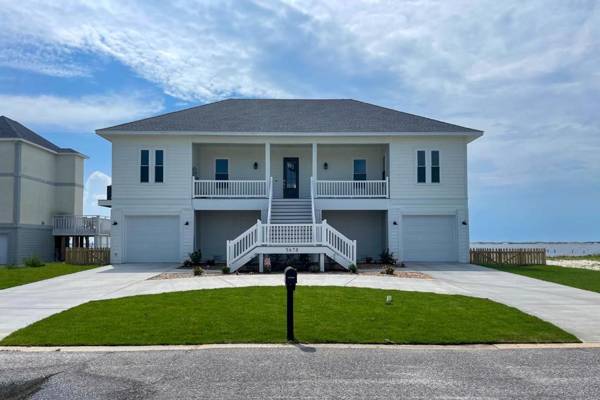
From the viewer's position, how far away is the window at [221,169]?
83.6ft

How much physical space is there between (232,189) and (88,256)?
7521 mm

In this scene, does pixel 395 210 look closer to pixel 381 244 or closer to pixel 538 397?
pixel 381 244

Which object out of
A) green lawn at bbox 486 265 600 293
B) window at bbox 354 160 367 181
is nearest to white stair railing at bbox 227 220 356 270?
green lawn at bbox 486 265 600 293

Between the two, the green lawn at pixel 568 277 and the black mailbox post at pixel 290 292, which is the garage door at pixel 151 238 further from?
the black mailbox post at pixel 290 292

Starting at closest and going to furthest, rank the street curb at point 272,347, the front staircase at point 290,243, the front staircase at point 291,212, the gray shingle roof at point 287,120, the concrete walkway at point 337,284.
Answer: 1. the street curb at point 272,347
2. the concrete walkway at point 337,284
3. the front staircase at point 290,243
4. the front staircase at point 291,212
5. the gray shingle roof at point 287,120

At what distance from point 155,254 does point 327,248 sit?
29.9 feet

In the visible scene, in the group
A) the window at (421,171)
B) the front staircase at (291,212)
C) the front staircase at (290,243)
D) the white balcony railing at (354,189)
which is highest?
the window at (421,171)

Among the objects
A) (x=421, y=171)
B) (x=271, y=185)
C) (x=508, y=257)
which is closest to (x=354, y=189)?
(x=421, y=171)

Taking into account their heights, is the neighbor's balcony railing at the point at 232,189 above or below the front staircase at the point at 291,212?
above

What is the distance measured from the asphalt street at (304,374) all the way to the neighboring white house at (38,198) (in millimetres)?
23420

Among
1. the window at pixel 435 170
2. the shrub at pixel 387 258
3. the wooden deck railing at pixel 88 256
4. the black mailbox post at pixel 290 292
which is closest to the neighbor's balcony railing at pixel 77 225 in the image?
the wooden deck railing at pixel 88 256

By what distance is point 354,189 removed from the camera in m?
24.0

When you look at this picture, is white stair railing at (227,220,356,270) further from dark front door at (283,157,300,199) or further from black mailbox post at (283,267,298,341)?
black mailbox post at (283,267,298,341)

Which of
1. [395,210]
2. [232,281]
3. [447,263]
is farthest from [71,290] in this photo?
[447,263]
